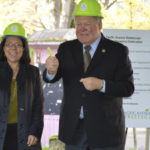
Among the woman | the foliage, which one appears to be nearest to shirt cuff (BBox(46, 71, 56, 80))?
the woman

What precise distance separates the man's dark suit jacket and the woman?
534 millimetres

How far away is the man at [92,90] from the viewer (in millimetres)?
2402

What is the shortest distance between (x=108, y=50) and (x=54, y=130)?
11.7 feet

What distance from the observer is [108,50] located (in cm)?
248

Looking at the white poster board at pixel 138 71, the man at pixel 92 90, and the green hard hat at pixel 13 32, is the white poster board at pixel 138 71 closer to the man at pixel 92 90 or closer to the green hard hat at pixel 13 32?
the green hard hat at pixel 13 32

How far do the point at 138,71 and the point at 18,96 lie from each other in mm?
1894

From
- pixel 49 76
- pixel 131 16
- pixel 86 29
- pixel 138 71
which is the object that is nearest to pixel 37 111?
pixel 49 76

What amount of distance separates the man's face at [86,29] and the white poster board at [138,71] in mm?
1805

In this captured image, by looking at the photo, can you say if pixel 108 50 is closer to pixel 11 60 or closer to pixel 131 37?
pixel 11 60

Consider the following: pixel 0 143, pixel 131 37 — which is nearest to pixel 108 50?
pixel 0 143

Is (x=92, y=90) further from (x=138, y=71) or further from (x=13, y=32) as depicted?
(x=138, y=71)

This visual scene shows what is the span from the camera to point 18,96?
9.46 feet

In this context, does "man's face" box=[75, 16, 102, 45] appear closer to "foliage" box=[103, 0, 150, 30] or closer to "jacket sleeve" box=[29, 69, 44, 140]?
"jacket sleeve" box=[29, 69, 44, 140]

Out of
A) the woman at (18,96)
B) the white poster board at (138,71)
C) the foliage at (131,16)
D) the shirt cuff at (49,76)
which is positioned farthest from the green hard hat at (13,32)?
the foliage at (131,16)
